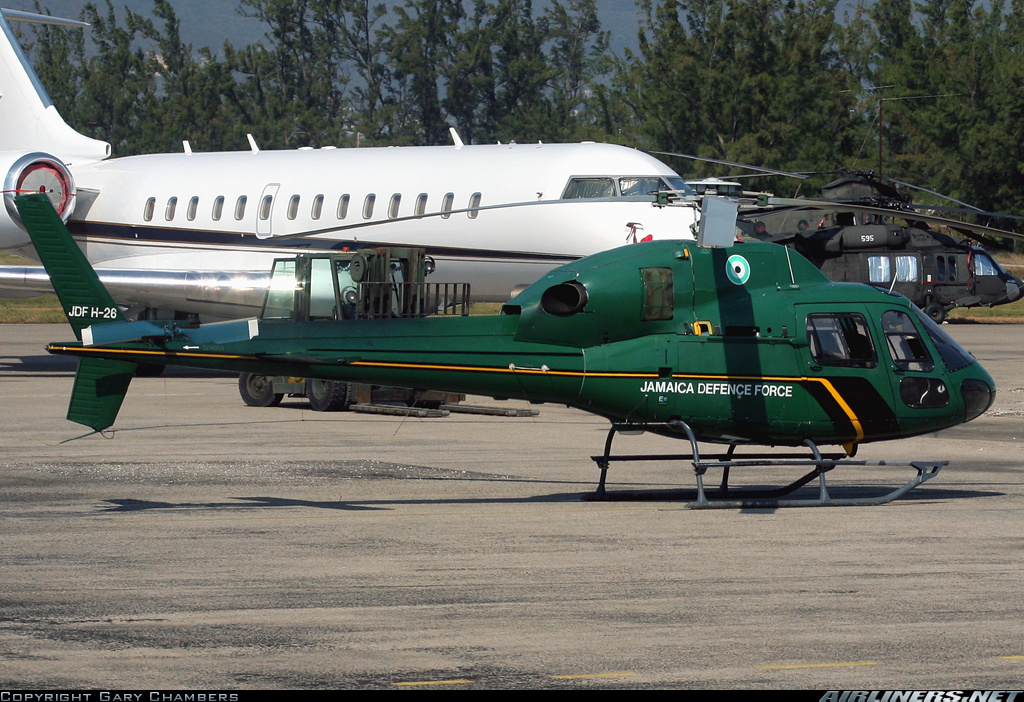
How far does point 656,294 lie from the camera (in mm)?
12648

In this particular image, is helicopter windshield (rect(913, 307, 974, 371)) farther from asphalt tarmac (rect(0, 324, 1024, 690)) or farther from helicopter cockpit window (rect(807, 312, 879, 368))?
asphalt tarmac (rect(0, 324, 1024, 690))

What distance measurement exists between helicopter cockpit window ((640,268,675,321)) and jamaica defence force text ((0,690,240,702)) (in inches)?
262

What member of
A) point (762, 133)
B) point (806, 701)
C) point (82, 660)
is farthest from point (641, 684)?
point (762, 133)

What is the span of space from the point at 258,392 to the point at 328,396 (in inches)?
62.3

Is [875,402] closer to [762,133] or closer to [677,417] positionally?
[677,417]

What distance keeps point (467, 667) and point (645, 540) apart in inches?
151

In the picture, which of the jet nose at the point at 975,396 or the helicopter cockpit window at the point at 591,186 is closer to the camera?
the jet nose at the point at 975,396

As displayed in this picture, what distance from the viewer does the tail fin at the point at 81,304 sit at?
11531 mm

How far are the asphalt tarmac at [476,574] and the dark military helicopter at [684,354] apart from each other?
2.86 ft

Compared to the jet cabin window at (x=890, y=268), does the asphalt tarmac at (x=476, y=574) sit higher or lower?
lower

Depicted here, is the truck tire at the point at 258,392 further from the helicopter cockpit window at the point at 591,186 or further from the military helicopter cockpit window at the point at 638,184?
the military helicopter cockpit window at the point at 638,184

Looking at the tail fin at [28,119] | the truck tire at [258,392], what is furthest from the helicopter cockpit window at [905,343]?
the tail fin at [28,119]

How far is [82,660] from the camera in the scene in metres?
7.61

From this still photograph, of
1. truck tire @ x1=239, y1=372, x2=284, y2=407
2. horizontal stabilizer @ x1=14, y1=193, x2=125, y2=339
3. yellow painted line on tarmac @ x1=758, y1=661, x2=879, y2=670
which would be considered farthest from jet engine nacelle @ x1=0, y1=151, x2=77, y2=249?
yellow painted line on tarmac @ x1=758, y1=661, x2=879, y2=670
